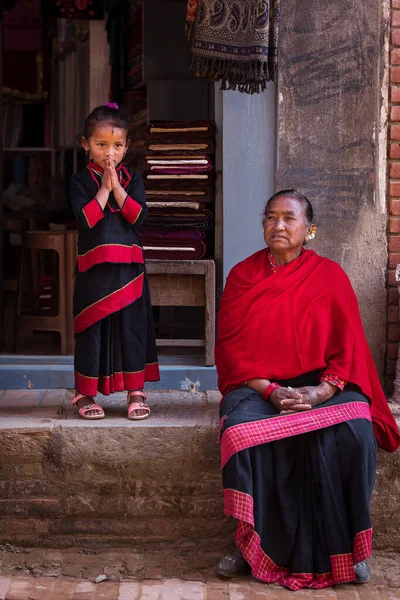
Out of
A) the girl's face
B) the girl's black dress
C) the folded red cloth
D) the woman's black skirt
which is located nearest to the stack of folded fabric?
the folded red cloth

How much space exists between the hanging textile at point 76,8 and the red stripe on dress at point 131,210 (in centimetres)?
365

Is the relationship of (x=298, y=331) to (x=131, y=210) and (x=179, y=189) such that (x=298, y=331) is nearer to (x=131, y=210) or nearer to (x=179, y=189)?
(x=131, y=210)

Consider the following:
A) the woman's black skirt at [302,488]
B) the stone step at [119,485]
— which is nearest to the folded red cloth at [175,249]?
the stone step at [119,485]

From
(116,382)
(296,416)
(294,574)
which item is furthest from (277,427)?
(116,382)

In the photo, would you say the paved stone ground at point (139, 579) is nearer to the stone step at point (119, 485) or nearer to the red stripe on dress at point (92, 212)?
the stone step at point (119, 485)

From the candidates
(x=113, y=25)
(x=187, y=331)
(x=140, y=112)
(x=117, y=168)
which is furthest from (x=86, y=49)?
(x=117, y=168)

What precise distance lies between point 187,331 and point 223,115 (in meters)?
1.83

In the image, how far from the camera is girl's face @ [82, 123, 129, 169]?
14.9 feet

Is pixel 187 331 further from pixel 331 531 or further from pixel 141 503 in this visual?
pixel 331 531

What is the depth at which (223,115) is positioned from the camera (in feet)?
17.7

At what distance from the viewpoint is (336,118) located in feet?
17.4

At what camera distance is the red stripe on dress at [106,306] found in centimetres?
463

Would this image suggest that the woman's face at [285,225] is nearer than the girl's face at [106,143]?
Yes

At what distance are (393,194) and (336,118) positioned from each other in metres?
0.52
